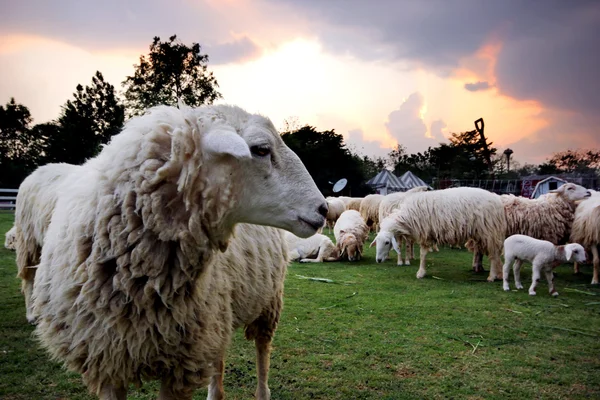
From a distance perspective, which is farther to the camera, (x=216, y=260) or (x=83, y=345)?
(x=216, y=260)

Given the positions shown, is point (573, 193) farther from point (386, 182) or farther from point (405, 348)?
point (386, 182)

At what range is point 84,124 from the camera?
3694 centimetres

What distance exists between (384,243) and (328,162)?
29.7m

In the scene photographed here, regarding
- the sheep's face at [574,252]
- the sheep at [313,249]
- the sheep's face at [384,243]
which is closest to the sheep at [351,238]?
the sheep at [313,249]

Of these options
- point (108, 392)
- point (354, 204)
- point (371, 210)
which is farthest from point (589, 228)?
point (354, 204)

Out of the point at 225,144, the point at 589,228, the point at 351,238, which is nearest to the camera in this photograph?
the point at 225,144

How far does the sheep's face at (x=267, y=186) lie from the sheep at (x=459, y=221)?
6.66m

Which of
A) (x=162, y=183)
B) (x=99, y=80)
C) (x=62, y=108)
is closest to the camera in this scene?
(x=162, y=183)

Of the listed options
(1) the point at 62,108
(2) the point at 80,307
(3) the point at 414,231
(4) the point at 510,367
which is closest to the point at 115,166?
(2) the point at 80,307

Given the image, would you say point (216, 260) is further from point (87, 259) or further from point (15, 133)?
point (15, 133)

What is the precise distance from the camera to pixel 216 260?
236cm

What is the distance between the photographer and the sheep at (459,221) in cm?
804

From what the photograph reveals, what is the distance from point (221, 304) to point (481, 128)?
125 ft

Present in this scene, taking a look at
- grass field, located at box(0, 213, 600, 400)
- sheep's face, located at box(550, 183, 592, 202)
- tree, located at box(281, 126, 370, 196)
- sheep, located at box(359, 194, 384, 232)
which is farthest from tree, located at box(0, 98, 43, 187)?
sheep's face, located at box(550, 183, 592, 202)
